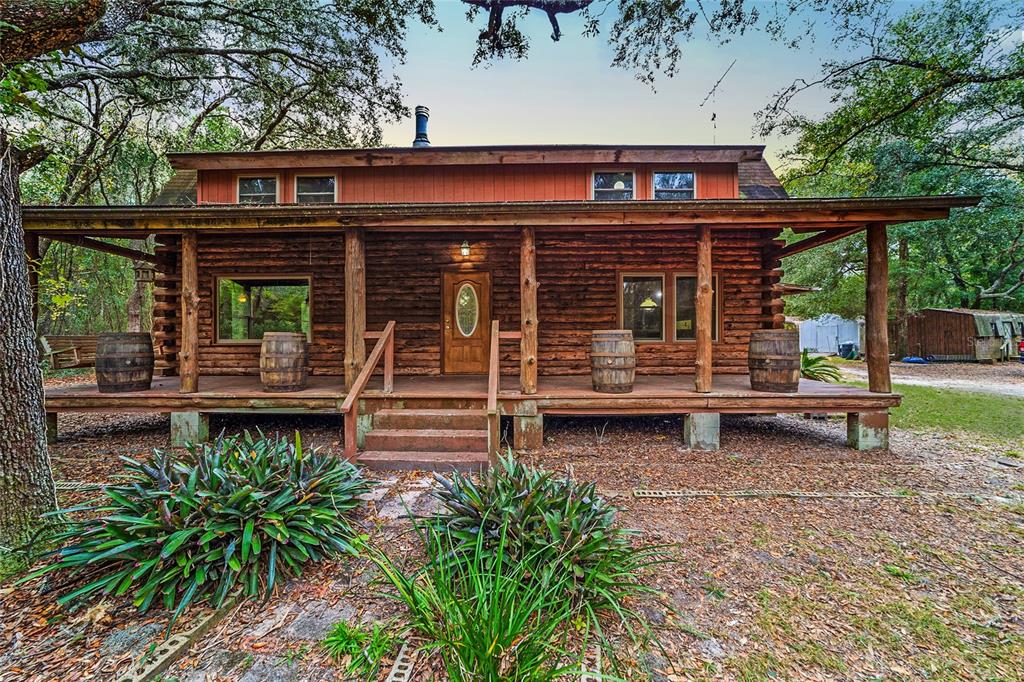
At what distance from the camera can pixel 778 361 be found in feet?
18.6

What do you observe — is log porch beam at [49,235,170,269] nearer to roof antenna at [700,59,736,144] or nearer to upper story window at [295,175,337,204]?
upper story window at [295,175,337,204]

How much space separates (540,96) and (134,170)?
1486 cm

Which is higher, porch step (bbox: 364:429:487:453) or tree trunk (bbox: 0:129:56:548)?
tree trunk (bbox: 0:129:56:548)

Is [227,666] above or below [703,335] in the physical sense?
below

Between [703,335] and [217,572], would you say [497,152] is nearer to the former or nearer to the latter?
[703,335]

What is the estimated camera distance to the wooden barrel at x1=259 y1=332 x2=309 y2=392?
575cm

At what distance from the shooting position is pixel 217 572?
250 centimetres

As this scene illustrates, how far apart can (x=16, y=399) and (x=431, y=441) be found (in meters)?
3.35

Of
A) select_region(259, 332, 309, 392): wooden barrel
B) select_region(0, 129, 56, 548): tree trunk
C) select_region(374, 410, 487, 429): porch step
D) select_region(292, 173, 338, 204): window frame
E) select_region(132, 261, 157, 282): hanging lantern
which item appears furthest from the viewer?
select_region(132, 261, 157, 282): hanging lantern

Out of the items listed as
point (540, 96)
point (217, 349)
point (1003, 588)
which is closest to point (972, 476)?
point (1003, 588)

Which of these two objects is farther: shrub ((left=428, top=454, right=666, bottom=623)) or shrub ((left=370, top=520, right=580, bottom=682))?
shrub ((left=428, top=454, right=666, bottom=623))

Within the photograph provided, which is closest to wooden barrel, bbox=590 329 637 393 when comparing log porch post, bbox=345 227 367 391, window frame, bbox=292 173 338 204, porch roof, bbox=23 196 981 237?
porch roof, bbox=23 196 981 237

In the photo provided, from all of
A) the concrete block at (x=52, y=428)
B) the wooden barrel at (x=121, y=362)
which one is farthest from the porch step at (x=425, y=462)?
the concrete block at (x=52, y=428)

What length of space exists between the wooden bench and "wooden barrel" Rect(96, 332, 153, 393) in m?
9.18
